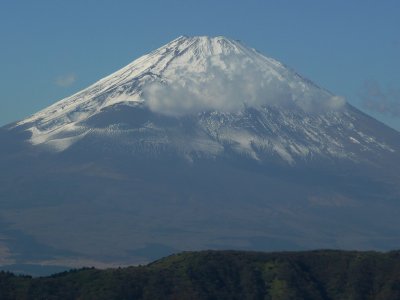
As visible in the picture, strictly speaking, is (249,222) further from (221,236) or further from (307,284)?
(307,284)

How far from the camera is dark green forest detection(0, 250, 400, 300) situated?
79.2 metres

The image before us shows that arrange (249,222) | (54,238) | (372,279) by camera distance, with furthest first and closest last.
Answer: (249,222) → (54,238) → (372,279)

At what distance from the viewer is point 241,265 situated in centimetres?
8550

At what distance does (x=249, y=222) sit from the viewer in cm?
19125

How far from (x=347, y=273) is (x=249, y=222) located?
105864 mm

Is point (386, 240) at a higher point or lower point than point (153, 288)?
higher

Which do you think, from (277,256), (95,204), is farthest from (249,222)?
(277,256)

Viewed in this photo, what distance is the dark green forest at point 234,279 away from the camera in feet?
260

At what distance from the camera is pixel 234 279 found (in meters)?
84.1

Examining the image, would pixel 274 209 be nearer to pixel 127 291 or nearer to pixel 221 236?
pixel 221 236

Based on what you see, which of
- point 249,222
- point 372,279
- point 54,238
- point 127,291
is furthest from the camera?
point 249,222

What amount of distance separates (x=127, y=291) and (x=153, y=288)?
63.0 inches

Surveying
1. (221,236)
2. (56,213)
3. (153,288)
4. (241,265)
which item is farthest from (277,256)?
(56,213)

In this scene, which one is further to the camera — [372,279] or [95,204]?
[95,204]
